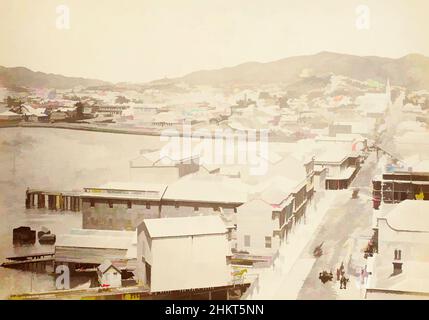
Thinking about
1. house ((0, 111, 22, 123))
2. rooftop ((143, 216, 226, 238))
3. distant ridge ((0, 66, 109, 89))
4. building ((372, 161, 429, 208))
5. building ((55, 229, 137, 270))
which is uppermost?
distant ridge ((0, 66, 109, 89))

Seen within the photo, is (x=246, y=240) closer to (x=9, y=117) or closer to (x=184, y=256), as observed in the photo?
(x=184, y=256)

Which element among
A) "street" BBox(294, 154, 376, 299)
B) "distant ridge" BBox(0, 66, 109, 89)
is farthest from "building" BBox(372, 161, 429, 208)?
"distant ridge" BBox(0, 66, 109, 89)

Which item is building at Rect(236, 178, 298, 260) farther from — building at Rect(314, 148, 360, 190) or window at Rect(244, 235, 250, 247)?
building at Rect(314, 148, 360, 190)

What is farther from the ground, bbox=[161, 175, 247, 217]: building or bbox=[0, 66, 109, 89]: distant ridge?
bbox=[0, 66, 109, 89]: distant ridge

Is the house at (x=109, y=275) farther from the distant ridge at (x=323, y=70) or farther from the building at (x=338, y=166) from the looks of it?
the building at (x=338, y=166)

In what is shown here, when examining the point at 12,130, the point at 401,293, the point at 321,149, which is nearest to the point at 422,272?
the point at 401,293

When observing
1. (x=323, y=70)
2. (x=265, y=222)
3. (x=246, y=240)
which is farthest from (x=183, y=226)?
(x=323, y=70)
